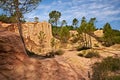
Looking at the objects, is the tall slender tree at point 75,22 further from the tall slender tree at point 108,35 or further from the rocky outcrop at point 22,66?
the rocky outcrop at point 22,66

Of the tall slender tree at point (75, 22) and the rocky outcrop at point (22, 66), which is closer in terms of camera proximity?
the rocky outcrop at point (22, 66)

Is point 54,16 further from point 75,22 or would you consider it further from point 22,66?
point 22,66

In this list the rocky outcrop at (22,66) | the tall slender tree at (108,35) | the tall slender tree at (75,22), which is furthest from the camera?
the tall slender tree at (75,22)

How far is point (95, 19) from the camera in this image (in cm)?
8344

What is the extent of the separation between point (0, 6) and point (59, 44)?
4650 centimetres

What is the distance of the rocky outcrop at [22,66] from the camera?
9.59m

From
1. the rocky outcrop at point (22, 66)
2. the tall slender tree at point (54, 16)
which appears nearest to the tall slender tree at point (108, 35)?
the tall slender tree at point (54, 16)

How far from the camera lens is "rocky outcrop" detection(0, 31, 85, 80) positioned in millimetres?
9586

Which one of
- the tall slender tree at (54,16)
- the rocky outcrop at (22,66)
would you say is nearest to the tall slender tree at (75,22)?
the tall slender tree at (54,16)

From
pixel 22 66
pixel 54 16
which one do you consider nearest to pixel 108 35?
pixel 54 16

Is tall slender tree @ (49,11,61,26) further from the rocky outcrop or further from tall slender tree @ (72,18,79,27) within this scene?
the rocky outcrop

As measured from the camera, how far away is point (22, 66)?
32.6 feet

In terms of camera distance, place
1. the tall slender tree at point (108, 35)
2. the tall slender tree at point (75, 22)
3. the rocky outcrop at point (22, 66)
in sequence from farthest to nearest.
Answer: the tall slender tree at point (75, 22)
the tall slender tree at point (108, 35)
the rocky outcrop at point (22, 66)

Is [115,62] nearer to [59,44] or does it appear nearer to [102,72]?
[102,72]
